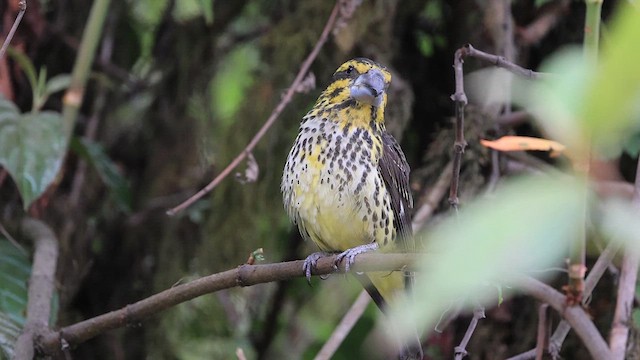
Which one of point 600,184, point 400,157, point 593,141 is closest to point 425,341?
point 400,157

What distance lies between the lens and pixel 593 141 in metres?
0.51

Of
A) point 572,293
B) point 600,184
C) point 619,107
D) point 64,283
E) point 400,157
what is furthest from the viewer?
point 64,283

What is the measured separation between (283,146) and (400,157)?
60 cm

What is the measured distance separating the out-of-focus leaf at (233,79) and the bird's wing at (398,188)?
2.85ft

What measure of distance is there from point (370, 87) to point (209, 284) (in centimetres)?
76

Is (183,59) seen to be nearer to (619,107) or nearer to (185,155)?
(185,155)

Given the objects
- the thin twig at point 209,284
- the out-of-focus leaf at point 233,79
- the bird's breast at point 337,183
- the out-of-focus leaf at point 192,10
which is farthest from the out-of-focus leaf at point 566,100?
the out-of-focus leaf at point 233,79

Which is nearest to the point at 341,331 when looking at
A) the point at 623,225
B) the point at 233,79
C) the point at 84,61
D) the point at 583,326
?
the point at 84,61

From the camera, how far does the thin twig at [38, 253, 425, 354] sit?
4.75 feet

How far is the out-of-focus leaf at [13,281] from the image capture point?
2180 millimetres

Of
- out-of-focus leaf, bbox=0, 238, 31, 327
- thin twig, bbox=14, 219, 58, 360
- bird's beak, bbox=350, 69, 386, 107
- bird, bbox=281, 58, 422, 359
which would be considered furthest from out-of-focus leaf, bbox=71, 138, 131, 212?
bird's beak, bbox=350, 69, 386, 107

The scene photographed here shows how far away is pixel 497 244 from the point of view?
1.57 ft

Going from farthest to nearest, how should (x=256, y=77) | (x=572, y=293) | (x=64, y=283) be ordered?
(x=256, y=77)
(x=64, y=283)
(x=572, y=293)

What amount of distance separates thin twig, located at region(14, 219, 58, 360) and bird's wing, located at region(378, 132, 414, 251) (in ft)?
2.79
